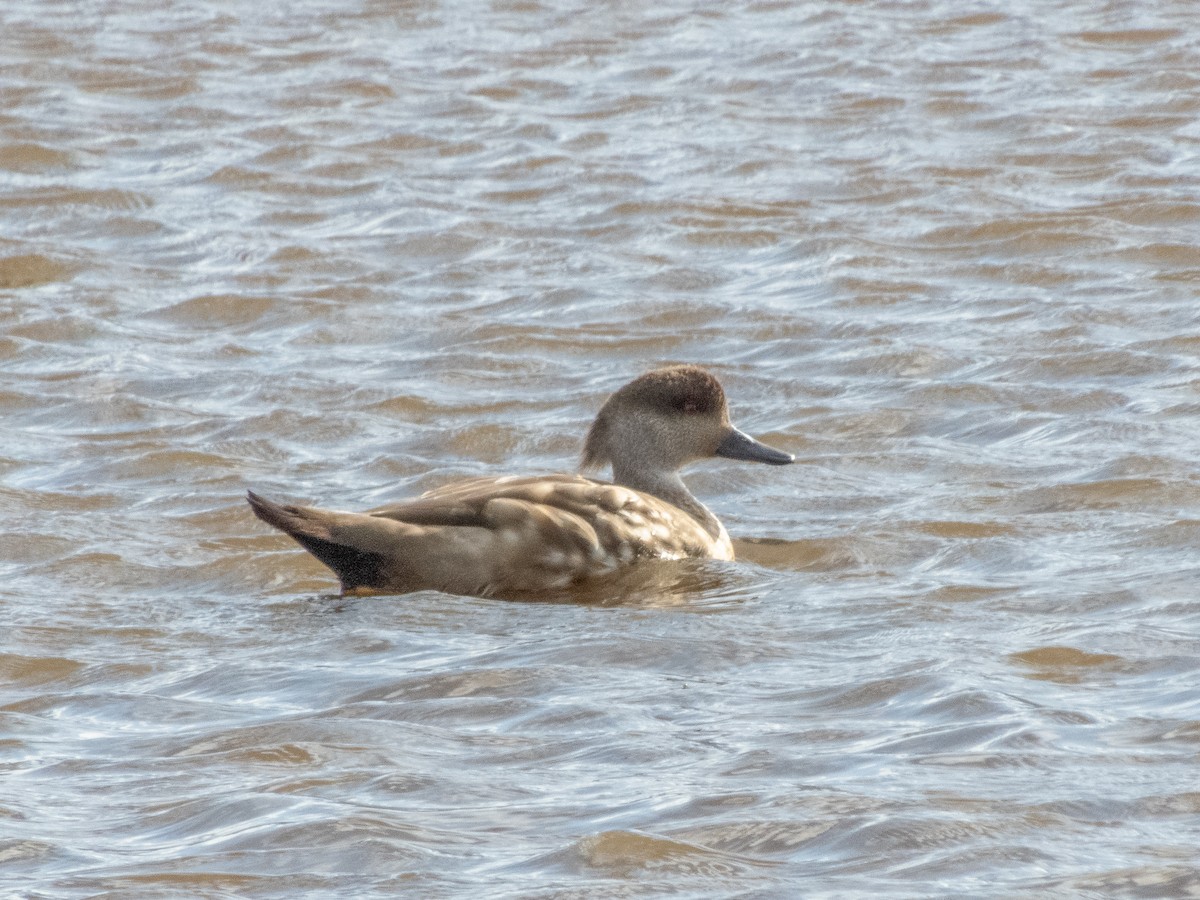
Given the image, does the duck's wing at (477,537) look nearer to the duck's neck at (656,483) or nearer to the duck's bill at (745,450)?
the duck's neck at (656,483)

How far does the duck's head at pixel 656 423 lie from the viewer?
28.8 feet

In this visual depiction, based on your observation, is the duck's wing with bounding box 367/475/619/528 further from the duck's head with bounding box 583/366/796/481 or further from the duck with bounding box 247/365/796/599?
the duck's head with bounding box 583/366/796/481

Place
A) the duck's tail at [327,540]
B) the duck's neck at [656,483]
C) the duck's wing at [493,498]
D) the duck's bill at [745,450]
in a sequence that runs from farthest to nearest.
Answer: the duck's bill at [745,450] → the duck's neck at [656,483] → the duck's wing at [493,498] → the duck's tail at [327,540]

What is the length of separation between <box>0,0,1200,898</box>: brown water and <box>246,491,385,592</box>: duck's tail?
0.15m

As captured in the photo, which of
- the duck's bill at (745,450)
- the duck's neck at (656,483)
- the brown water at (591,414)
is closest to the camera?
the brown water at (591,414)

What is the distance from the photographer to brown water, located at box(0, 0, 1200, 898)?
18.2ft

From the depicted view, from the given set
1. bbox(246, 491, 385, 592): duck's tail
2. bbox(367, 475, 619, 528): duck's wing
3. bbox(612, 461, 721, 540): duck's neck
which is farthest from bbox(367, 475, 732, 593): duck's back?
bbox(612, 461, 721, 540): duck's neck

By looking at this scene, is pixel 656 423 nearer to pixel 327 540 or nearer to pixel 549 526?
pixel 549 526

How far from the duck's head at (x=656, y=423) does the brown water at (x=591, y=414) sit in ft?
1.25

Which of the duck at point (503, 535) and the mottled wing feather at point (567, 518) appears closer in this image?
the duck at point (503, 535)

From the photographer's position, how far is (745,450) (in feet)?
29.3

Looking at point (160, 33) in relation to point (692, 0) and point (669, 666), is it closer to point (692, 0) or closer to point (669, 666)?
point (692, 0)

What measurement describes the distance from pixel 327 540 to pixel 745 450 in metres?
1.94

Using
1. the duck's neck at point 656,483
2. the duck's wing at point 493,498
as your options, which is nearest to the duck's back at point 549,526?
the duck's wing at point 493,498
